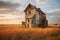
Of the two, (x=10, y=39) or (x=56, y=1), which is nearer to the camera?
(x=10, y=39)

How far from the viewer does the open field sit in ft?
13.7

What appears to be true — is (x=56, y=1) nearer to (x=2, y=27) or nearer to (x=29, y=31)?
(x=29, y=31)

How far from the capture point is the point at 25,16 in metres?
4.37

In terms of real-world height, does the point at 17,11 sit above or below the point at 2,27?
above

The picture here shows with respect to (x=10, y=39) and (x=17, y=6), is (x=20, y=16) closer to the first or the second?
(x=17, y=6)

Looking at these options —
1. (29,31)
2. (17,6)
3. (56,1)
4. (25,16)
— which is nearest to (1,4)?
(17,6)

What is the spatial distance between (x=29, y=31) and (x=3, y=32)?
0.63 meters

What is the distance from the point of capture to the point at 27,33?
4.23 m

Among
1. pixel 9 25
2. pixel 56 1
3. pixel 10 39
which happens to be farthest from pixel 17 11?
pixel 56 1

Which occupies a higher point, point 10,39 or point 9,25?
point 9,25

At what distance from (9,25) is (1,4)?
560mm

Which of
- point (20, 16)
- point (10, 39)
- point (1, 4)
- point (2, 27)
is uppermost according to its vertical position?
point (1, 4)

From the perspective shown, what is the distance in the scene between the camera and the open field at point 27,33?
418 cm

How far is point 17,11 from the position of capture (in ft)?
14.3
